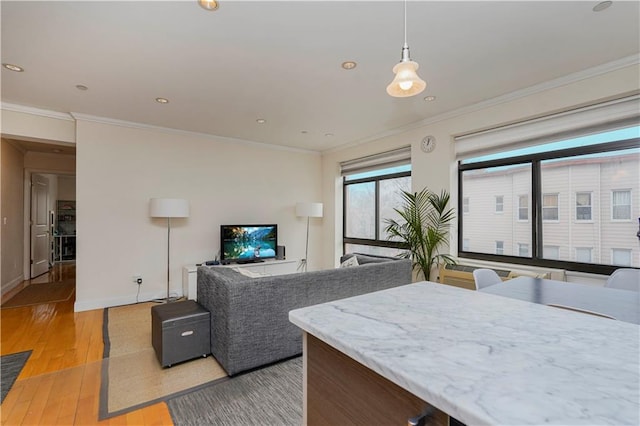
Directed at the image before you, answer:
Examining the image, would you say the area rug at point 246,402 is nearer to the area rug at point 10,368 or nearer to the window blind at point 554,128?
the area rug at point 10,368

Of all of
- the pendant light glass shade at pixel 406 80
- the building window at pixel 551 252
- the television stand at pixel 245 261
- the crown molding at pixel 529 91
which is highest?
the crown molding at pixel 529 91

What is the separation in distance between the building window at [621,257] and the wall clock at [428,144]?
2.22 metres

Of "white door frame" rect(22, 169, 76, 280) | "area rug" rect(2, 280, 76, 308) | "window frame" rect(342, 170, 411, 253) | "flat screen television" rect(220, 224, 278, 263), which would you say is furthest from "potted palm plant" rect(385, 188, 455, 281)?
"white door frame" rect(22, 169, 76, 280)

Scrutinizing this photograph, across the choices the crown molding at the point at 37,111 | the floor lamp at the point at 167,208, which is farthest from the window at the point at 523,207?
the crown molding at the point at 37,111

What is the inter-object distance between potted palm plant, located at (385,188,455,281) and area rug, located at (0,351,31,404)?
410cm

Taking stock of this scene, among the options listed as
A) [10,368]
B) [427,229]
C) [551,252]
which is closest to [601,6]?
[551,252]

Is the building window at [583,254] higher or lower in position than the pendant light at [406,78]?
lower

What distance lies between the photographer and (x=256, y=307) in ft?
7.74

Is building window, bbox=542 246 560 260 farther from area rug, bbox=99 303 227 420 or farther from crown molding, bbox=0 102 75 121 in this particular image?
crown molding, bbox=0 102 75 121

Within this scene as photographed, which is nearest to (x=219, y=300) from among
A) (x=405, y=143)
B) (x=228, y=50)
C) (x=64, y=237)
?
(x=228, y=50)

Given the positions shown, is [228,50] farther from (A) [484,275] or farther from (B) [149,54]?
(A) [484,275]

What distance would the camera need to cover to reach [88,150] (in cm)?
403

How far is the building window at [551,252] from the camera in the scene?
10.6 feet

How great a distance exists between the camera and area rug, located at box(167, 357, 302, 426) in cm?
183
